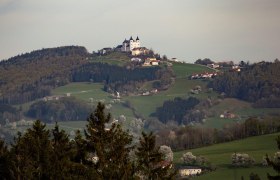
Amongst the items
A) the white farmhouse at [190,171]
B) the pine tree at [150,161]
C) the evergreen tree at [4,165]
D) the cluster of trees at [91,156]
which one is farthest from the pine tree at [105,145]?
the white farmhouse at [190,171]

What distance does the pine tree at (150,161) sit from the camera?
90.3ft

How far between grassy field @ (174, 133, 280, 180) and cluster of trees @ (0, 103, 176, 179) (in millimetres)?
56532

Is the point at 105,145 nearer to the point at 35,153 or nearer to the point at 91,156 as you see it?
the point at 91,156

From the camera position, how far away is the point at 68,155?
29062 millimetres

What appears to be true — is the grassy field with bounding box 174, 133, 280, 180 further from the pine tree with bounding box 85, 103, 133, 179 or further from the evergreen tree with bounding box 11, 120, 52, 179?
the pine tree with bounding box 85, 103, 133, 179

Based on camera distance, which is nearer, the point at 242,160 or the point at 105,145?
the point at 105,145

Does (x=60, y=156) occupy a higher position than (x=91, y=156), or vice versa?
(x=91, y=156)

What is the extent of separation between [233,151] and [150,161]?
80.6 metres

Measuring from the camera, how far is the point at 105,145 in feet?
90.1

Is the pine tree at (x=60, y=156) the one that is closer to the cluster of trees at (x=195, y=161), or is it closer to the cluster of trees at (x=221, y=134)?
Result: the cluster of trees at (x=195, y=161)

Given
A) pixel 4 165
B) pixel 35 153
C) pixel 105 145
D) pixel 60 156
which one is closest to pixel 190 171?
pixel 4 165

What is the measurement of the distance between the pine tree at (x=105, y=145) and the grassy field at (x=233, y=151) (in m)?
57.9

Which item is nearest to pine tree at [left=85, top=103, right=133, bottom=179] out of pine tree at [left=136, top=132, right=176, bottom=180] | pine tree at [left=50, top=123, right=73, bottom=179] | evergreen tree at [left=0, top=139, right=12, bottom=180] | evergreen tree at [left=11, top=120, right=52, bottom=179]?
pine tree at [left=136, top=132, right=176, bottom=180]

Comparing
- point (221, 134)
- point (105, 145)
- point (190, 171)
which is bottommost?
point (190, 171)
